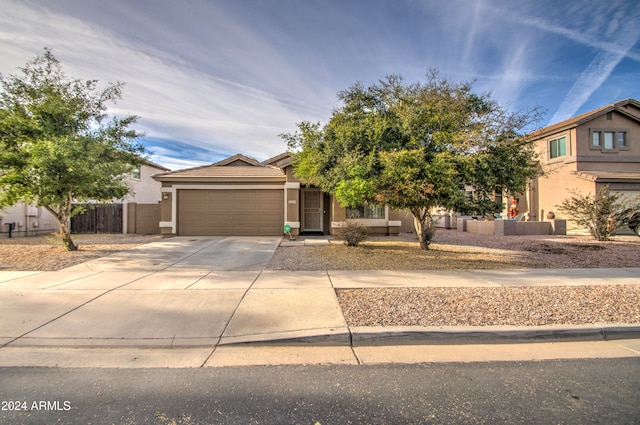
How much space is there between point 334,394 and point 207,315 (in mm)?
2781

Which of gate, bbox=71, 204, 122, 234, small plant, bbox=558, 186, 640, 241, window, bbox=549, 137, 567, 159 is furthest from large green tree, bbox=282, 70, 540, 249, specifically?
window, bbox=549, 137, 567, 159

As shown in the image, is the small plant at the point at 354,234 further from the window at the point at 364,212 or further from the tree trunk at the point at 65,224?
the tree trunk at the point at 65,224

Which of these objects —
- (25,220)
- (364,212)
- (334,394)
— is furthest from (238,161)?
(334,394)

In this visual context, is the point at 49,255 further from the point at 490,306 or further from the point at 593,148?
the point at 593,148

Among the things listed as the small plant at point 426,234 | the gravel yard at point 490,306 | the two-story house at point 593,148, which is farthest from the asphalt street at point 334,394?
the two-story house at point 593,148

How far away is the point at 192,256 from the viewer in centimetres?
1032

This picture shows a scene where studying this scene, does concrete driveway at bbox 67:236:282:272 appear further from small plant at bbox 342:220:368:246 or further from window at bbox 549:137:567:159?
window at bbox 549:137:567:159

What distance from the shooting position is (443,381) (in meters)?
3.40

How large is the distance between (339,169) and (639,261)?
964cm

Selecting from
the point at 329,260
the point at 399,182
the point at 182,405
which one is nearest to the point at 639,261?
the point at 399,182

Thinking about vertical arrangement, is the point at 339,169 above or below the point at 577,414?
above

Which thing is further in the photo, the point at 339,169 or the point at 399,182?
the point at 339,169

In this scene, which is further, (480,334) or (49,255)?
(49,255)

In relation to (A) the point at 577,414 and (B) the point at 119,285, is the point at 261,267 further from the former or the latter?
(A) the point at 577,414
